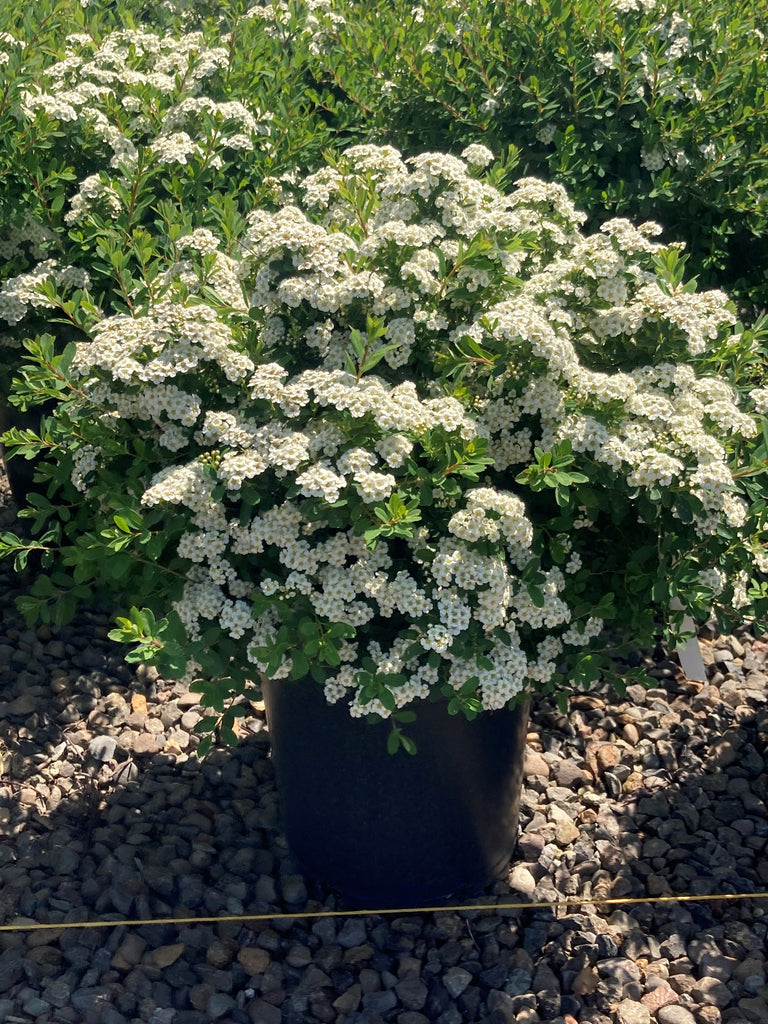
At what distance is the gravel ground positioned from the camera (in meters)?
2.62

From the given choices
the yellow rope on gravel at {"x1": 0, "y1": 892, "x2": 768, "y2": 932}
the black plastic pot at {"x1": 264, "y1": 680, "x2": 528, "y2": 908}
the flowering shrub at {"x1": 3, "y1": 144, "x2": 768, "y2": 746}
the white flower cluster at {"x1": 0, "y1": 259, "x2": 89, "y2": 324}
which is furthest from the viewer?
the white flower cluster at {"x1": 0, "y1": 259, "x2": 89, "y2": 324}

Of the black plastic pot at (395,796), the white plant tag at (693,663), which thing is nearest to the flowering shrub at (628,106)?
the white plant tag at (693,663)

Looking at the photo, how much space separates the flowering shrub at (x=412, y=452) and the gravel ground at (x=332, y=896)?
628 mm

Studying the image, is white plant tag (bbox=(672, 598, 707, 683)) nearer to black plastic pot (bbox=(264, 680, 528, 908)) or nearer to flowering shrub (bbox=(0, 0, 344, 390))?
black plastic pot (bbox=(264, 680, 528, 908))

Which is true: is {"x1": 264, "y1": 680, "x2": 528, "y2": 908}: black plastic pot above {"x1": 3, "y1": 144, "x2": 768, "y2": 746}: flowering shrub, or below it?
below

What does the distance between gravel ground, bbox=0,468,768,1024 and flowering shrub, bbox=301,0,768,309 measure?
5.15ft

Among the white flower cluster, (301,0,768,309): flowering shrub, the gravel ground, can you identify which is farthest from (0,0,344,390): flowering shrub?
the gravel ground

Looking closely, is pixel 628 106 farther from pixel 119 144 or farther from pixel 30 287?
pixel 30 287

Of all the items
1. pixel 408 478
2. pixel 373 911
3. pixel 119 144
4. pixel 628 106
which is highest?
pixel 628 106

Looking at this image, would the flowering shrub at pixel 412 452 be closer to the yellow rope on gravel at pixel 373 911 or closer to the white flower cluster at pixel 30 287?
the yellow rope on gravel at pixel 373 911

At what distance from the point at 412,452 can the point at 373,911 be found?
1223 millimetres

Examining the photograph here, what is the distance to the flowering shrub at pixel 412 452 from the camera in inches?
90.1

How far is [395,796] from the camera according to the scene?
105 inches

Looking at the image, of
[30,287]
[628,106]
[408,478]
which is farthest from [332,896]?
[628,106]
